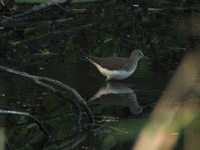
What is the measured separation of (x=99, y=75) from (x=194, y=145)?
4.72 meters

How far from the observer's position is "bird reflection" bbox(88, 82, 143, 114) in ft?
34.9

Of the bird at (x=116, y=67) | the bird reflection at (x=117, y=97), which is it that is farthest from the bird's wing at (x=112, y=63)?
the bird reflection at (x=117, y=97)

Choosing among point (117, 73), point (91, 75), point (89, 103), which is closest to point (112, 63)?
point (117, 73)

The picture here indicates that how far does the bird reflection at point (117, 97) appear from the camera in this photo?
10648mm

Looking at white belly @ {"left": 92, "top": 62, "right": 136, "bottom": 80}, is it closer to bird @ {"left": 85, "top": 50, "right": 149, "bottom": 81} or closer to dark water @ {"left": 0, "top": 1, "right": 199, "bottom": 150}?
bird @ {"left": 85, "top": 50, "right": 149, "bottom": 81}

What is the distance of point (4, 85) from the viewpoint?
11.5m

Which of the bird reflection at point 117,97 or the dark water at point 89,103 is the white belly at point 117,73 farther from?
the bird reflection at point 117,97

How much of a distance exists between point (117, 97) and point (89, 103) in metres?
0.71

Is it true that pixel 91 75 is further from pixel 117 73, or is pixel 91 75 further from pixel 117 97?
pixel 117 97

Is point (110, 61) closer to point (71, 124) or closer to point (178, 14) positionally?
point (71, 124)

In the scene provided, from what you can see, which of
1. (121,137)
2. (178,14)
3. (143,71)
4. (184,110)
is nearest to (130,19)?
(178,14)

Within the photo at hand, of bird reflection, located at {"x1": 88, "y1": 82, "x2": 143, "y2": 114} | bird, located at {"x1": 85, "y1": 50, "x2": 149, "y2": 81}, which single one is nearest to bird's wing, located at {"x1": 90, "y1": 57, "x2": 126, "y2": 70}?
bird, located at {"x1": 85, "y1": 50, "x2": 149, "y2": 81}

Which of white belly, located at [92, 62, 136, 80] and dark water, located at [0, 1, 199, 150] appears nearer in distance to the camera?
dark water, located at [0, 1, 199, 150]

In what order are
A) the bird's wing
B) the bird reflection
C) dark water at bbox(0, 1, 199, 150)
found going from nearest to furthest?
dark water at bbox(0, 1, 199, 150) < the bird reflection < the bird's wing
